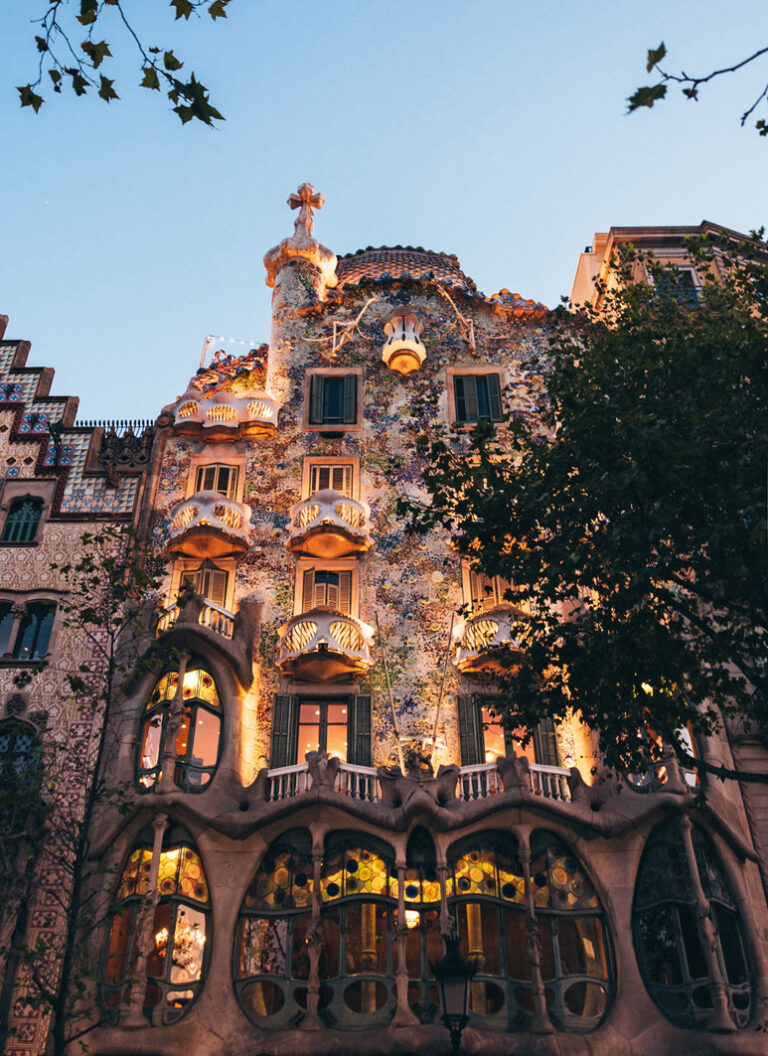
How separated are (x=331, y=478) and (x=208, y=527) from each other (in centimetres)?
378

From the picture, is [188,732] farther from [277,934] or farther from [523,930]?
[523,930]

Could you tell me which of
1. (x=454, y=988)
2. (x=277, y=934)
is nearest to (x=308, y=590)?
(x=277, y=934)

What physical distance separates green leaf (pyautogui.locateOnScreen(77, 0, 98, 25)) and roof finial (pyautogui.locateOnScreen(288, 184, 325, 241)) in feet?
75.5

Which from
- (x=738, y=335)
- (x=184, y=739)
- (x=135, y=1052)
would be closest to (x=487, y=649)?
(x=184, y=739)

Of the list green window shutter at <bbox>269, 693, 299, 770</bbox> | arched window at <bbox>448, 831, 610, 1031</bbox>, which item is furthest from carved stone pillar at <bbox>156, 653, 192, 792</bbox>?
arched window at <bbox>448, 831, 610, 1031</bbox>

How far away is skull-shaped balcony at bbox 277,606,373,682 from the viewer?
69.1 ft

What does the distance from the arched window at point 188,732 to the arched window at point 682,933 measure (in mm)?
8925

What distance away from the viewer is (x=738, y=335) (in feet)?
53.3

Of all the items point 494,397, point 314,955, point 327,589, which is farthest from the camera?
point 494,397

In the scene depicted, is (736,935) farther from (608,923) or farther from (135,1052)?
(135,1052)

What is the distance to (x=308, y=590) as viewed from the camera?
2314cm

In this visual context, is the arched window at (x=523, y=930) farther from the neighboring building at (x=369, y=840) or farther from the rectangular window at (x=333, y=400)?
the rectangular window at (x=333, y=400)

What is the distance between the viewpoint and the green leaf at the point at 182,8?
722cm

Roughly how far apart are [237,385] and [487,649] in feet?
38.4
